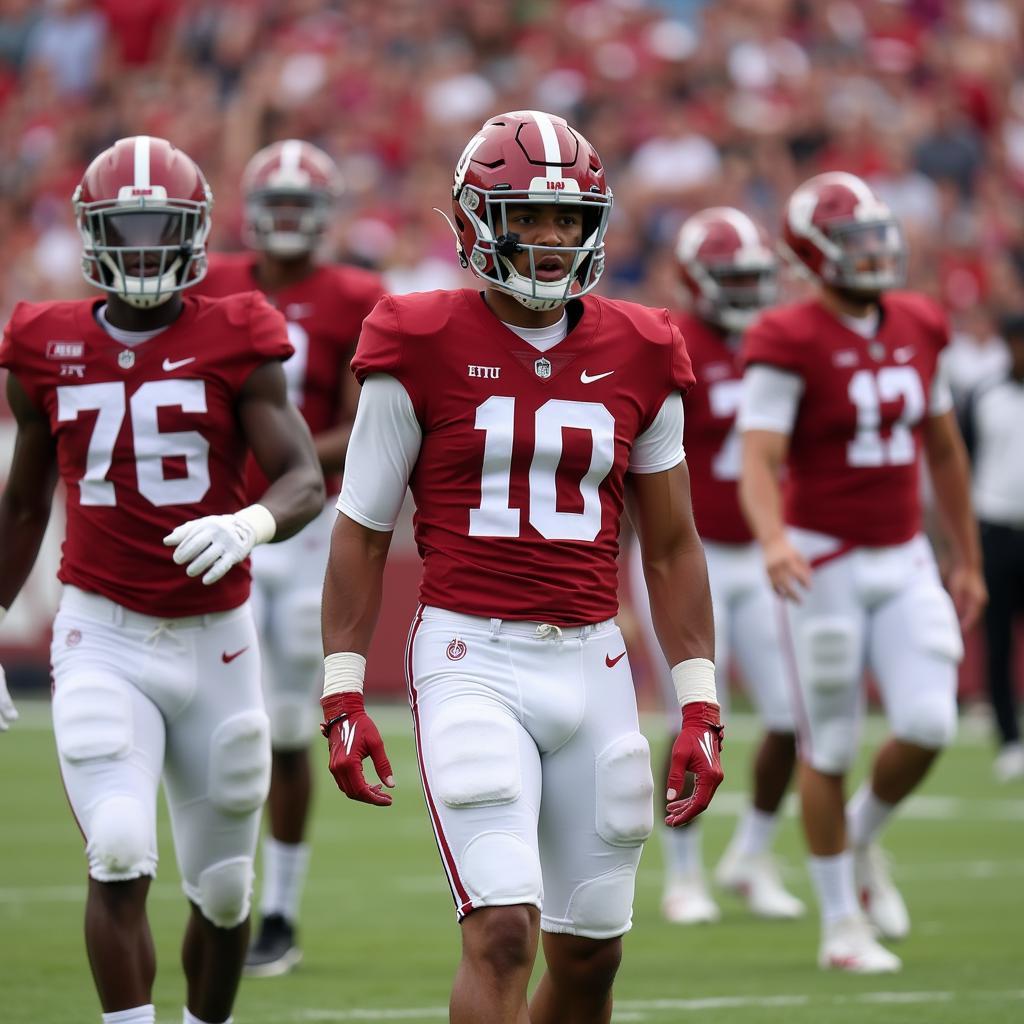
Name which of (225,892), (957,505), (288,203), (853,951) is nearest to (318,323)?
(288,203)

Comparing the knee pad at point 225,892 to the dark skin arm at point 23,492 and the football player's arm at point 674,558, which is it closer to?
the dark skin arm at point 23,492

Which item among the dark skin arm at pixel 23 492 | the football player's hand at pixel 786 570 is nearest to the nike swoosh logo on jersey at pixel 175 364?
the dark skin arm at pixel 23 492

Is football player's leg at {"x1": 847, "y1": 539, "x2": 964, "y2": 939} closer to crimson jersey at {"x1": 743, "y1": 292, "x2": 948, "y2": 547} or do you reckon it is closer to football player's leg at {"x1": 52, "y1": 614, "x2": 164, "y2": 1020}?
crimson jersey at {"x1": 743, "y1": 292, "x2": 948, "y2": 547}

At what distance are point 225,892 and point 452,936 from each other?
2.29m

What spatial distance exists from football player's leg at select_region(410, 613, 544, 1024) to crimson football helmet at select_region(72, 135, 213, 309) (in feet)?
4.04

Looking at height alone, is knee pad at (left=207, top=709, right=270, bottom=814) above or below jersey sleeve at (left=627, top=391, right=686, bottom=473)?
below

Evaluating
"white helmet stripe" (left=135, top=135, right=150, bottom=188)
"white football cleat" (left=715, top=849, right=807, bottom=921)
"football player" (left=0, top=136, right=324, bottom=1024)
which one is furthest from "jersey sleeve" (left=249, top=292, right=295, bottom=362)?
"white football cleat" (left=715, top=849, right=807, bottom=921)

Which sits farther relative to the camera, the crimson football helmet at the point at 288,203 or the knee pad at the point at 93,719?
the crimson football helmet at the point at 288,203

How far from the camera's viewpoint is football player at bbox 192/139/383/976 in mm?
6777

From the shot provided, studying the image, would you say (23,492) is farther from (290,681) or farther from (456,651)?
(290,681)

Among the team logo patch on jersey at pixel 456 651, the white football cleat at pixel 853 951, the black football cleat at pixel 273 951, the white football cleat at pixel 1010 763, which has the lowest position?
the white football cleat at pixel 1010 763

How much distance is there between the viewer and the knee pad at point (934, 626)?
6500 millimetres

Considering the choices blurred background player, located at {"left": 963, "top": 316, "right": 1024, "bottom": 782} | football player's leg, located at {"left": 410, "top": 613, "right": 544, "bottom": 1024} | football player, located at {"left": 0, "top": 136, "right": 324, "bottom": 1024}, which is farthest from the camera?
blurred background player, located at {"left": 963, "top": 316, "right": 1024, "bottom": 782}

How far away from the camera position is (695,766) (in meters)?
4.19
